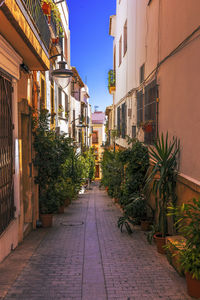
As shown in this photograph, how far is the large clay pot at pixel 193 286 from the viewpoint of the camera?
4.13m

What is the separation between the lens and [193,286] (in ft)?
13.7

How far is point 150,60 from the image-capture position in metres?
8.77

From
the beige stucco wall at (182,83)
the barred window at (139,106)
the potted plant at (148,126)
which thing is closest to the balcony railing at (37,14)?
the beige stucco wall at (182,83)

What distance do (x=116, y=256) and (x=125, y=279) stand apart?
3.87 feet

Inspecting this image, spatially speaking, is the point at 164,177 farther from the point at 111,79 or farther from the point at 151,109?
the point at 111,79

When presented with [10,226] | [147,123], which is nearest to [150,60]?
[147,123]

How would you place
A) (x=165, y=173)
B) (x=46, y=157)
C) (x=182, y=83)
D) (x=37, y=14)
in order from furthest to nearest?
(x=46, y=157)
(x=37, y=14)
(x=165, y=173)
(x=182, y=83)

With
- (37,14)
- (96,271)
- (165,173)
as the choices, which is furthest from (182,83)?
(96,271)

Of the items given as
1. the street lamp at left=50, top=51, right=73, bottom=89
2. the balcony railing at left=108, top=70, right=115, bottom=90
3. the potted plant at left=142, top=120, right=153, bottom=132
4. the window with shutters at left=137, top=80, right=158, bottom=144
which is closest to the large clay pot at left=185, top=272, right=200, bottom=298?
the window with shutters at left=137, top=80, right=158, bottom=144

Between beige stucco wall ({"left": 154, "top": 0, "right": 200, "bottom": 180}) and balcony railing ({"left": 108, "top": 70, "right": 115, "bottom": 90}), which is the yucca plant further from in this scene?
balcony railing ({"left": 108, "top": 70, "right": 115, "bottom": 90})

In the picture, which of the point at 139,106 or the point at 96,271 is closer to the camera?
the point at 96,271

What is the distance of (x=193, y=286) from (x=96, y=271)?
5.50 feet

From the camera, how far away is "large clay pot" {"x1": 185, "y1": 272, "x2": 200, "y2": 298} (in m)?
4.13

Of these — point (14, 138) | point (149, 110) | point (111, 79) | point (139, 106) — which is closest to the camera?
point (14, 138)
